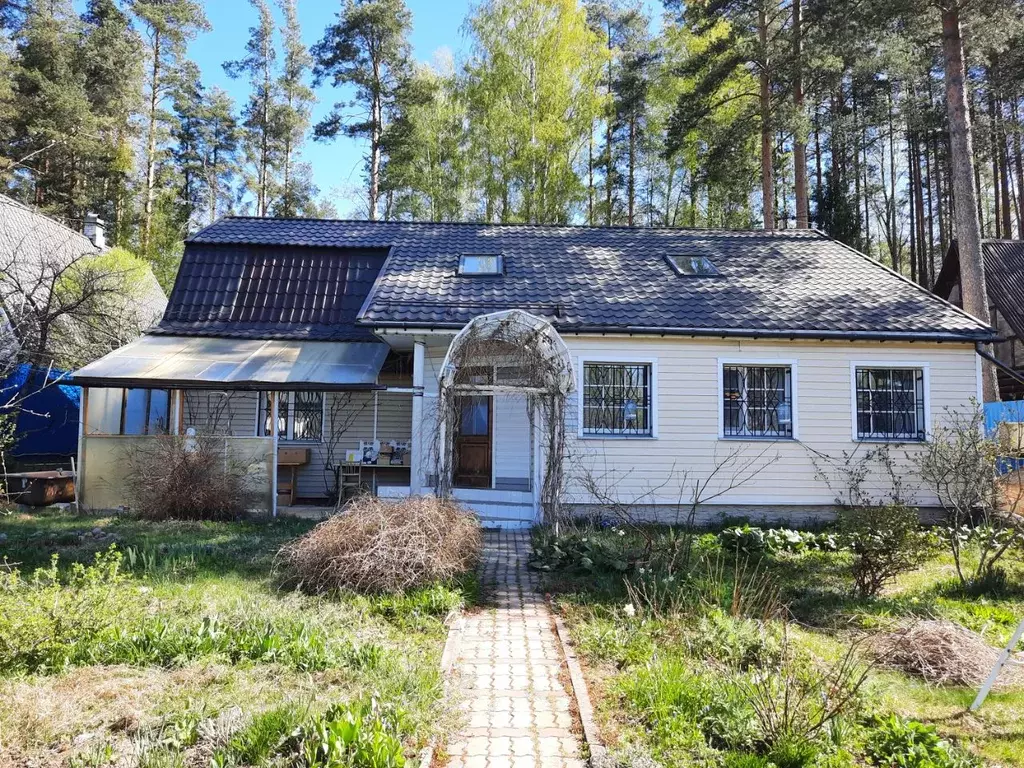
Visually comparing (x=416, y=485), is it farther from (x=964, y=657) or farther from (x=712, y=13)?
(x=712, y=13)

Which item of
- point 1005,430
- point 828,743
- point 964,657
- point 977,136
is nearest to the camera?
point 828,743

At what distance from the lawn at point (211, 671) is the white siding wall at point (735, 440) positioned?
5148 mm

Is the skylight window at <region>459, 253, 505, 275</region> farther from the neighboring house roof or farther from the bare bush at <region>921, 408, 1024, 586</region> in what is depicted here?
the neighboring house roof

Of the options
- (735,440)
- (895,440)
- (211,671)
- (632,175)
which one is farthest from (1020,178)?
(211,671)

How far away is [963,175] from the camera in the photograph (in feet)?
45.0

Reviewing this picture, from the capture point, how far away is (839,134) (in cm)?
1877

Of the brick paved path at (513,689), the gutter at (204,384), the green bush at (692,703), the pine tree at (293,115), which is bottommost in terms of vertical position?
the brick paved path at (513,689)

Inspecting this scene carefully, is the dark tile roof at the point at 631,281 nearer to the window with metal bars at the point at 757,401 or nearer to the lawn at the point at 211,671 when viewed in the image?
the window with metal bars at the point at 757,401

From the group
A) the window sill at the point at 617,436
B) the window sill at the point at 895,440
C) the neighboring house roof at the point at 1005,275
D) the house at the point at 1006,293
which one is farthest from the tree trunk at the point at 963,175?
the window sill at the point at 617,436

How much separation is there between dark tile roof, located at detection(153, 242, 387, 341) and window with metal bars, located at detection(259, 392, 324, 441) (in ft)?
4.00

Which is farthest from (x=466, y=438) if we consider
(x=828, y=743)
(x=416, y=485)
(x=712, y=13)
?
(x=712, y=13)

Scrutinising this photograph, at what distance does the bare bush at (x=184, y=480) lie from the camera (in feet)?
32.7

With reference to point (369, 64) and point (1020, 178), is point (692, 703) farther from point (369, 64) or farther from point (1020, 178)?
point (1020, 178)

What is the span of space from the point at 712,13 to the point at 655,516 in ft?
49.7
